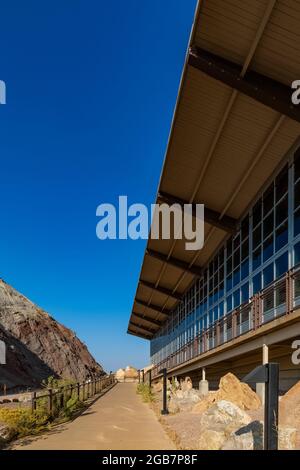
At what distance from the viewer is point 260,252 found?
17984 millimetres

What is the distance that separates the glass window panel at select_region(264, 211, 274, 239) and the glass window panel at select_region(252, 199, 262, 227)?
32.2 inches

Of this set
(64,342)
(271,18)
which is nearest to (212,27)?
(271,18)

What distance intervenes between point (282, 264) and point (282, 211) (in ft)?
5.63

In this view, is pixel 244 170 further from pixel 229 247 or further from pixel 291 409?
pixel 291 409

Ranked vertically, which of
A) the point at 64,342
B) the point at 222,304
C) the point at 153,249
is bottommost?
the point at 64,342

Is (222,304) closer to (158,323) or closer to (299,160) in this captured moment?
(299,160)

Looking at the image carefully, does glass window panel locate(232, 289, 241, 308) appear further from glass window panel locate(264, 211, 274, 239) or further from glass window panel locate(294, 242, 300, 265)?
glass window panel locate(294, 242, 300, 265)

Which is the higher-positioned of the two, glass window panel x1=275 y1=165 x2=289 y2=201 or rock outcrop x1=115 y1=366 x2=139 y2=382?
glass window panel x1=275 y1=165 x2=289 y2=201

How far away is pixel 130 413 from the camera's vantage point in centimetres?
1834

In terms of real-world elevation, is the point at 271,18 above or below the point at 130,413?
above

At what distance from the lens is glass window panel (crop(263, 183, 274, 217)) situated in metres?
17.0

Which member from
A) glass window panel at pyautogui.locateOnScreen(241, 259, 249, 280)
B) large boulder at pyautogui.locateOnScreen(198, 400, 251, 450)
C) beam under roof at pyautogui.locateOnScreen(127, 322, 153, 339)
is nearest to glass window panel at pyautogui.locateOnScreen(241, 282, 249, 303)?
glass window panel at pyautogui.locateOnScreen(241, 259, 249, 280)

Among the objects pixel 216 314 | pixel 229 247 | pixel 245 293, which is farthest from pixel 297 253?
pixel 216 314
